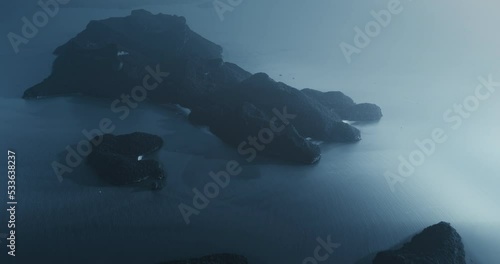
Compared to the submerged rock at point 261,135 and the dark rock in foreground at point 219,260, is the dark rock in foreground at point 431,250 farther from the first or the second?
the submerged rock at point 261,135

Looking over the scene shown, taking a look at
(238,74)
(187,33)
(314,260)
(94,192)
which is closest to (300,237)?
(314,260)

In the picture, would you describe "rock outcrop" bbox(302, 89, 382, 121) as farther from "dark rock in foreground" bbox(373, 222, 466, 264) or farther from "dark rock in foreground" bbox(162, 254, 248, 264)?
"dark rock in foreground" bbox(162, 254, 248, 264)

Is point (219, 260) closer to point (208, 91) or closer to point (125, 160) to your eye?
point (125, 160)

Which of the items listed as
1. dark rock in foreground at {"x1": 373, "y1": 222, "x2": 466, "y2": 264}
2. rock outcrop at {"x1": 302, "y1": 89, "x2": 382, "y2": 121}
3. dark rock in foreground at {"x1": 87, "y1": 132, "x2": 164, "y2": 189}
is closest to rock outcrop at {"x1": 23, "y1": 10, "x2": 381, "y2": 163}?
rock outcrop at {"x1": 302, "y1": 89, "x2": 382, "y2": 121}

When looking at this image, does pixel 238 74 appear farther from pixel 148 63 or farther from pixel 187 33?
pixel 187 33

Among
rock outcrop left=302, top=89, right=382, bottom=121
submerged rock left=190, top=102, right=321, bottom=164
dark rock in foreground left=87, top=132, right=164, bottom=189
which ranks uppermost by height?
rock outcrop left=302, top=89, right=382, bottom=121

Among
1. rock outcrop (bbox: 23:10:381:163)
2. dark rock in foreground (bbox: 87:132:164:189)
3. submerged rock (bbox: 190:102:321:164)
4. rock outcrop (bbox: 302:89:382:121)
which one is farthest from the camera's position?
rock outcrop (bbox: 302:89:382:121)

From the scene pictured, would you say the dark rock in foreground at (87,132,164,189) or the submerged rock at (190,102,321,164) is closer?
the dark rock in foreground at (87,132,164,189)
